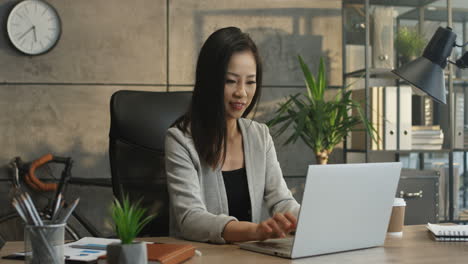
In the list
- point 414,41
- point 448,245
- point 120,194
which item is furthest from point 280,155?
point 448,245

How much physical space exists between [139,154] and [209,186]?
33 centimetres

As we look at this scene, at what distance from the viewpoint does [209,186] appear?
1.79 metres

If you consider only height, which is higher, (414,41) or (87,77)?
(414,41)

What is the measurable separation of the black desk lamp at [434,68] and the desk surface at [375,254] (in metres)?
0.39

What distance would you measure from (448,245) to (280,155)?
8.14ft

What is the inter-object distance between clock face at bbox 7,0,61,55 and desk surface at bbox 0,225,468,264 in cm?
236

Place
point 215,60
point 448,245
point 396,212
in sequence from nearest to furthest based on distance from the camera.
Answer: point 448,245 < point 396,212 < point 215,60

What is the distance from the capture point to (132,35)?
367cm

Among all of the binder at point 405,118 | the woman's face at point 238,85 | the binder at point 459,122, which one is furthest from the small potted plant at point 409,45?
the woman's face at point 238,85

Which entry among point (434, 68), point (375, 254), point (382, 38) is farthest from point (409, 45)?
point (375, 254)

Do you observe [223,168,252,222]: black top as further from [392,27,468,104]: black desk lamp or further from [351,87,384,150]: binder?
[351,87,384,150]: binder

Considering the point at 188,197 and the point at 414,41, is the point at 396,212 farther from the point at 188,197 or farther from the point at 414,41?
the point at 414,41

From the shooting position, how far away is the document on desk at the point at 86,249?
1.19 m

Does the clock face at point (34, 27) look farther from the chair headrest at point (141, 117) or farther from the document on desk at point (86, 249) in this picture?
the document on desk at point (86, 249)
